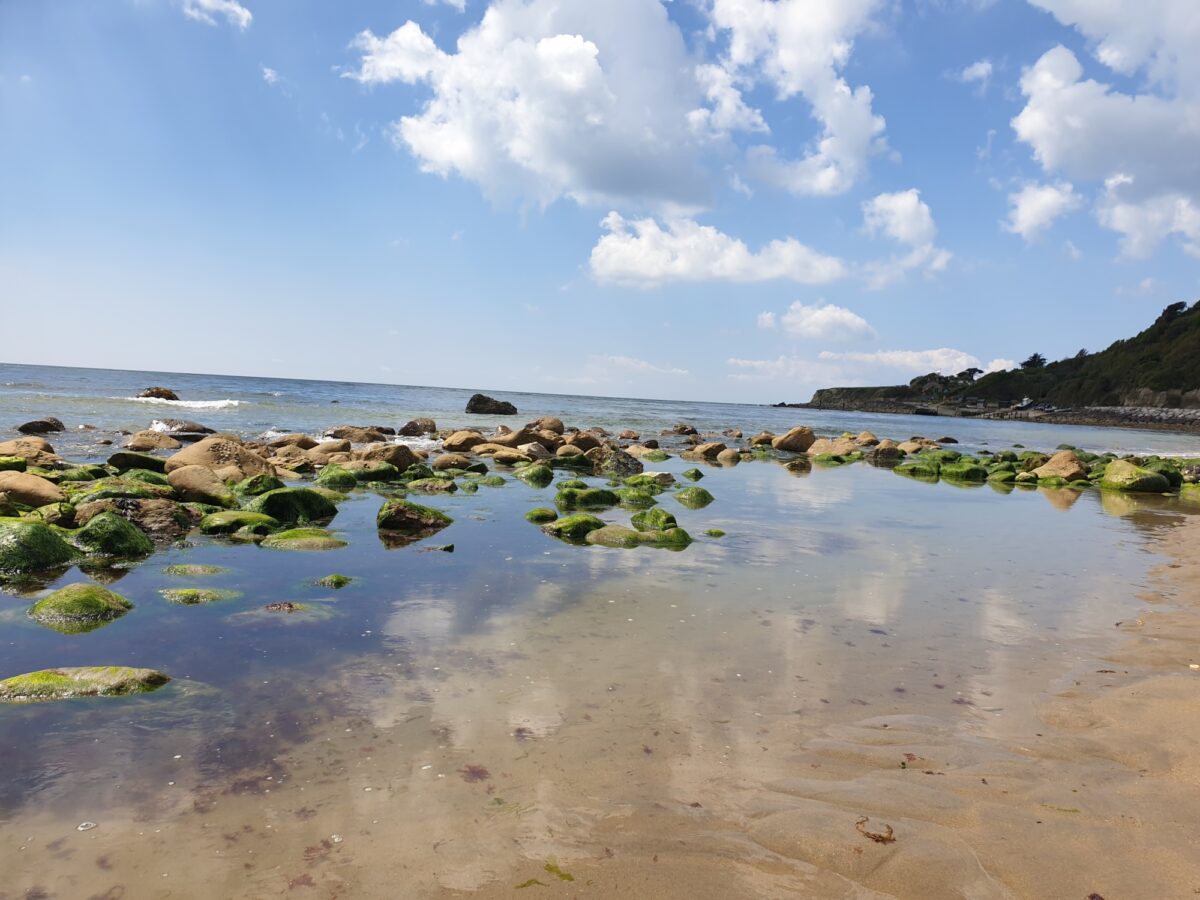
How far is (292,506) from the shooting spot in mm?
11234

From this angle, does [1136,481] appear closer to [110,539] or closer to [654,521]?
[654,521]

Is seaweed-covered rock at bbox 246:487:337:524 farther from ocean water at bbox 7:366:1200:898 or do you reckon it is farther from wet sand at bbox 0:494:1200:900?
wet sand at bbox 0:494:1200:900

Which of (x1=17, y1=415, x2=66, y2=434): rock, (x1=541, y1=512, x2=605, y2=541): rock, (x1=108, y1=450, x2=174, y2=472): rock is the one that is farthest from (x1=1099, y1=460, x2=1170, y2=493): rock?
(x1=17, y1=415, x2=66, y2=434): rock

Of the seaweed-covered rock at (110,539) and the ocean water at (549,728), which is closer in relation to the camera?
the ocean water at (549,728)

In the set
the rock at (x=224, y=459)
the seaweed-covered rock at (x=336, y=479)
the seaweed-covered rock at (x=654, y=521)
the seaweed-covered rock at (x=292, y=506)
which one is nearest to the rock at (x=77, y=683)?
the seaweed-covered rock at (x=292, y=506)

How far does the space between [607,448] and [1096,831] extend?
18.9 metres

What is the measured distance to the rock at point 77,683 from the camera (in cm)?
469

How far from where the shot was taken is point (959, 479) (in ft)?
71.5

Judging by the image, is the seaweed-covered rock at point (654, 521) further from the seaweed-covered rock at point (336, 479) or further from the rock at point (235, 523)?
the seaweed-covered rock at point (336, 479)

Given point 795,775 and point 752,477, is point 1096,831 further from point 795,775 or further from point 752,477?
point 752,477

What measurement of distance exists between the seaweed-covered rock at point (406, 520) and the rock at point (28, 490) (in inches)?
190

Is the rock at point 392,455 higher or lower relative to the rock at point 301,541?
higher

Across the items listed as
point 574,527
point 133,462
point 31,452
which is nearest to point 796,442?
point 574,527

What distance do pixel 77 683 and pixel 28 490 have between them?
7643mm
